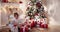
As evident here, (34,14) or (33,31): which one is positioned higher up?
(34,14)

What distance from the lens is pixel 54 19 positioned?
4.15ft

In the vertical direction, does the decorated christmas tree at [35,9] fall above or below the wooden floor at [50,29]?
above

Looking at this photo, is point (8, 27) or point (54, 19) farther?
point (54, 19)

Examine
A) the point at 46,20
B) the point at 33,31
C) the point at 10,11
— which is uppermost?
the point at 10,11

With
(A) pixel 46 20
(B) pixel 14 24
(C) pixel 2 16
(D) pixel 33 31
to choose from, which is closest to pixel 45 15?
(A) pixel 46 20

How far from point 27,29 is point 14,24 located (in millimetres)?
137

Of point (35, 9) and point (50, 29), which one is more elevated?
point (35, 9)

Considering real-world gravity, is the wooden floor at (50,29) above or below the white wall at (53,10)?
below

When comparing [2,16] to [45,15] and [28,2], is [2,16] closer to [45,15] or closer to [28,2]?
[28,2]

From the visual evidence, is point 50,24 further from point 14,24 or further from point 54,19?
point 14,24

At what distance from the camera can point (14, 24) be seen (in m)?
Result: 1.17

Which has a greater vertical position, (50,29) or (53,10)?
(53,10)

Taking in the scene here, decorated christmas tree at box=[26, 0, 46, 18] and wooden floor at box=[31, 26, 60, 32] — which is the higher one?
decorated christmas tree at box=[26, 0, 46, 18]

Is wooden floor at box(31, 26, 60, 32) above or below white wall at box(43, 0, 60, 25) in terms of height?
below
